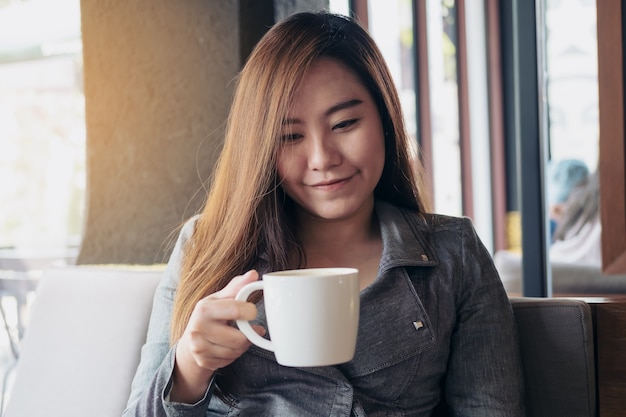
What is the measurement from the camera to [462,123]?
5.82 meters

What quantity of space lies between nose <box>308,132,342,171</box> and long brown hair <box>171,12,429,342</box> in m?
0.06

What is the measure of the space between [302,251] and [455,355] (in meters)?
0.32

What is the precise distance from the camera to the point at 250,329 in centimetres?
88

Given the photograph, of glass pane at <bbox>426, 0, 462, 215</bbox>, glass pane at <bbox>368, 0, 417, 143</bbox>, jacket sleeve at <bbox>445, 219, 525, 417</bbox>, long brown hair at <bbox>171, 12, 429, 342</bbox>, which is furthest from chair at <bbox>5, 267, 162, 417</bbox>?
glass pane at <bbox>426, 0, 462, 215</bbox>

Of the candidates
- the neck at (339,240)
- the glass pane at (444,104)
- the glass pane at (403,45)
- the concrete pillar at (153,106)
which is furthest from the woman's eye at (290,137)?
the glass pane at (444,104)

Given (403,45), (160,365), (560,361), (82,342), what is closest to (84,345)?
(82,342)

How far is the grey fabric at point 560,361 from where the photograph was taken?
127 centimetres

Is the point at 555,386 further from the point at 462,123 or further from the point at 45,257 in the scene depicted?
the point at 462,123

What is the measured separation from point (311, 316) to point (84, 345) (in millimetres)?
835

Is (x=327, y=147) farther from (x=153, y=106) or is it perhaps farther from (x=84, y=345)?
(x=153, y=106)

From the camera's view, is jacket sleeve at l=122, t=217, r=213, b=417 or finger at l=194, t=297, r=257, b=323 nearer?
finger at l=194, t=297, r=257, b=323

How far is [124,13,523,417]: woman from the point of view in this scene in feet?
4.13

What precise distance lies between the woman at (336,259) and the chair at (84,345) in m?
0.17

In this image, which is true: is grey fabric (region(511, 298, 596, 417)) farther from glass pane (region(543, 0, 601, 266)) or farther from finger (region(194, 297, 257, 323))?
glass pane (region(543, 0, 601, 266))
